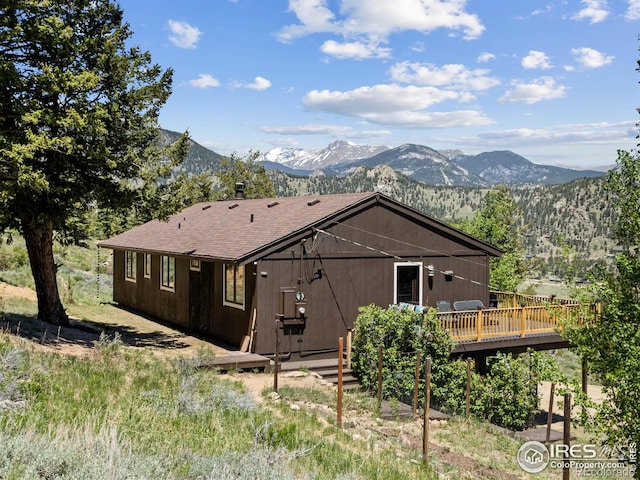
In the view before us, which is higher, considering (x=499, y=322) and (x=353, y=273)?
(x=353, y=273)

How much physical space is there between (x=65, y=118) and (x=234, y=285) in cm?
717

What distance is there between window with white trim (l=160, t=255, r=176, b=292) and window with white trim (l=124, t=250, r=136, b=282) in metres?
3.54

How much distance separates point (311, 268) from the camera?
16750mm

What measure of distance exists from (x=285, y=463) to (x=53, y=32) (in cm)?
1109

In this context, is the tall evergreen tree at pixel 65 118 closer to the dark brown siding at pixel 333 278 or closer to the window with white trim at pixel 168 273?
the dark brown siding at pixel 333 278

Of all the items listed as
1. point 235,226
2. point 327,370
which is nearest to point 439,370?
point 327,370

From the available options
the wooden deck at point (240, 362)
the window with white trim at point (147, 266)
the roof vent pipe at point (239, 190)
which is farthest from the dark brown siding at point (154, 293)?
the wooden deck at point (240, 362)

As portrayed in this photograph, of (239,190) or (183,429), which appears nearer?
(183,429)

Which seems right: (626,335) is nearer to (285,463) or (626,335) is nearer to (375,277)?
(285,463)

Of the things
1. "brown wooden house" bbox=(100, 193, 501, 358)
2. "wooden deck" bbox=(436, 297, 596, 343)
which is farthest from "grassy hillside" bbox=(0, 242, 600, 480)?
"wooden deck" bbox=(436, 297, 596, 343)

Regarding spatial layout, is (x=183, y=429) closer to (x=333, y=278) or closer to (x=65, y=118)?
(x=65, y=118)

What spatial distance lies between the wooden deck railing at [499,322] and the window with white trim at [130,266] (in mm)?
15048

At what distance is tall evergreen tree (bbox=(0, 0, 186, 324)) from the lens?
12328 millimetres

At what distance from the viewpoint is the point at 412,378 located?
48.2 ft
